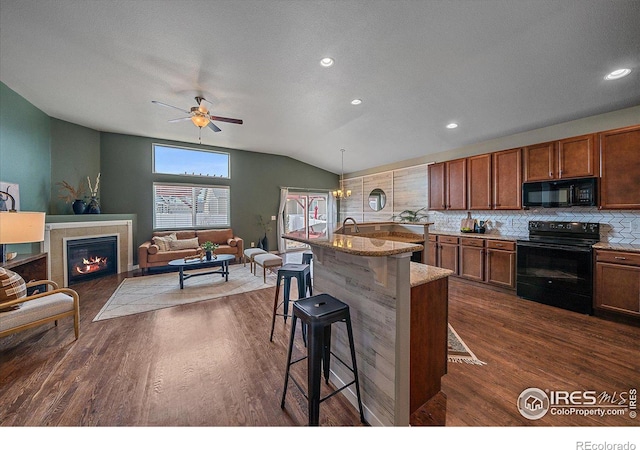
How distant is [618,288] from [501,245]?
1.28 meters

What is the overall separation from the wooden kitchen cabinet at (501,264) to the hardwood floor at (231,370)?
0.66 metres

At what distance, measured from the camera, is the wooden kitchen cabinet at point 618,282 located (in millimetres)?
2775

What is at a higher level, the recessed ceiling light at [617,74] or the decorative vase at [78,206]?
the recessed ceiling light at [617,74]

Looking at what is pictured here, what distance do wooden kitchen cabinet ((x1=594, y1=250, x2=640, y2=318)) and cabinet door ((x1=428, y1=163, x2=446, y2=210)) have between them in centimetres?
238

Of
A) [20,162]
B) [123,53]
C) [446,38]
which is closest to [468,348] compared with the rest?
[446,38]

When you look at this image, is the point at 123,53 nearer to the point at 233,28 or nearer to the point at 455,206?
the point at 233,28

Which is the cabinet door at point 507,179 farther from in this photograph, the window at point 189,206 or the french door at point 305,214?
the window at point 189,206

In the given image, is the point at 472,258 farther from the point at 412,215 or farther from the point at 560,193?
Answer: the point at 412,215

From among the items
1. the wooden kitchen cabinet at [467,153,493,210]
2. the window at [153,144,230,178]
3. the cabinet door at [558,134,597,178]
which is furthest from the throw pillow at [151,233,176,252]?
the cabinet door at [558,134,597,178]

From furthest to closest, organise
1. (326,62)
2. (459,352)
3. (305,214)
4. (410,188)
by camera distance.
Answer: (305,214)
(410,188)
(326,62)
(459,352)

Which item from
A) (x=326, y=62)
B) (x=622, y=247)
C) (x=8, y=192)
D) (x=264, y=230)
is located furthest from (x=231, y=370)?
(x=264, y=230)

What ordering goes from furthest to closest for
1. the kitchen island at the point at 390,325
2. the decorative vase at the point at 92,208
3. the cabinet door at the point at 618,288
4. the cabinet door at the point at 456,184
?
the decorative vase at the point at 92,208 → the cabinet door at the point at 456,184 → the cabinet door at the point at 618,288 → the kitchen island at the point at 390,325

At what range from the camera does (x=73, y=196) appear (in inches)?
193

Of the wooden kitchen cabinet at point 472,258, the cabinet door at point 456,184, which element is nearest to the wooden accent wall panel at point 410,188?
the cabinet door at point 456,184
